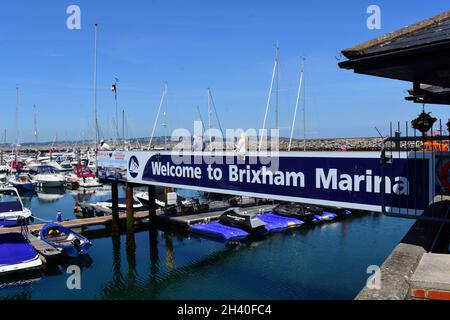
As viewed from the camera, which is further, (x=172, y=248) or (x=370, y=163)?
(x=172, y=248)

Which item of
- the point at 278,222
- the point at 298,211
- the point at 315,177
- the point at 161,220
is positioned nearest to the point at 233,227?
the point at 278,222

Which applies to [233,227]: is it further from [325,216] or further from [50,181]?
[50,181]

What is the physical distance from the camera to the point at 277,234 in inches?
1167

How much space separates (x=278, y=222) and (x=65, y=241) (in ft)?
52.1

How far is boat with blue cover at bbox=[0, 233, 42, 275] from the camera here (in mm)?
18953

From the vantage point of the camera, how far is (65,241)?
77.6ft

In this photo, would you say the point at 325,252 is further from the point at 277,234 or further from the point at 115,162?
the point at 115,162

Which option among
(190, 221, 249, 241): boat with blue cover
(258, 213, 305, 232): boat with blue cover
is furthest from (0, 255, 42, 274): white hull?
(258, 213, 305, 232): boat with blue cover

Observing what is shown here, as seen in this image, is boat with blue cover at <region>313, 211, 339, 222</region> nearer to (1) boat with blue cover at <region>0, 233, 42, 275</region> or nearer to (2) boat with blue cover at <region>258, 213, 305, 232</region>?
(2) boat with blue cover at <region>258, 213, 305, 232</region>

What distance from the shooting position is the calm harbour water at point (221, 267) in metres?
18.6
